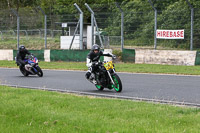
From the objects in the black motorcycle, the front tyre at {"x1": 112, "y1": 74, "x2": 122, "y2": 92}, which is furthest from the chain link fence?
the front tyre at {"x1": 112, "y1": 74, "x2": 122, "y2": 92}

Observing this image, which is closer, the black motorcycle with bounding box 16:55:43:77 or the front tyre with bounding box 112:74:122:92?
the front tyre with bounding box 112:74:122:92

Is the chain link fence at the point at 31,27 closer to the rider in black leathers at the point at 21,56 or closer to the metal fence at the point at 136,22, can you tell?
the metal fence at the point at 136,22

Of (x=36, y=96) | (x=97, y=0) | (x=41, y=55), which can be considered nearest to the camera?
(x=36, y=96)

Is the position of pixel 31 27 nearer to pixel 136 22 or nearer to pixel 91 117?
pixel 136 22

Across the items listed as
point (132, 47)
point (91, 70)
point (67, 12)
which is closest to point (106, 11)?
point (132, 47)

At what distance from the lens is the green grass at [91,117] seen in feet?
19.8

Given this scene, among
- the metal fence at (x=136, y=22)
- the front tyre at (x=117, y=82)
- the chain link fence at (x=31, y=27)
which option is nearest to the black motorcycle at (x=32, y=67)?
the front tyre at (x=117, y=82)

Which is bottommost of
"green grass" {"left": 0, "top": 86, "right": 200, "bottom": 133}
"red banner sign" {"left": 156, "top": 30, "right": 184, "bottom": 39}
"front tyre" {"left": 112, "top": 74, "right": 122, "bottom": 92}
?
"green grass" {"left": 0, "top": 86, "right": 200, "bottom": 133}

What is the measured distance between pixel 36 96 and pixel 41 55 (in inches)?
669

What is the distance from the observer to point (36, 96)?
9508 mm

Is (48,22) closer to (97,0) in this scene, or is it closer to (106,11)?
(106,11)

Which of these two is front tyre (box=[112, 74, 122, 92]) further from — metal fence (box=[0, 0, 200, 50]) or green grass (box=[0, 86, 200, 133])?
metal fence (box=[0, 0, 200, 50])

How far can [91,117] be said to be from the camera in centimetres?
687

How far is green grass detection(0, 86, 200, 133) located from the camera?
19.8 feet
